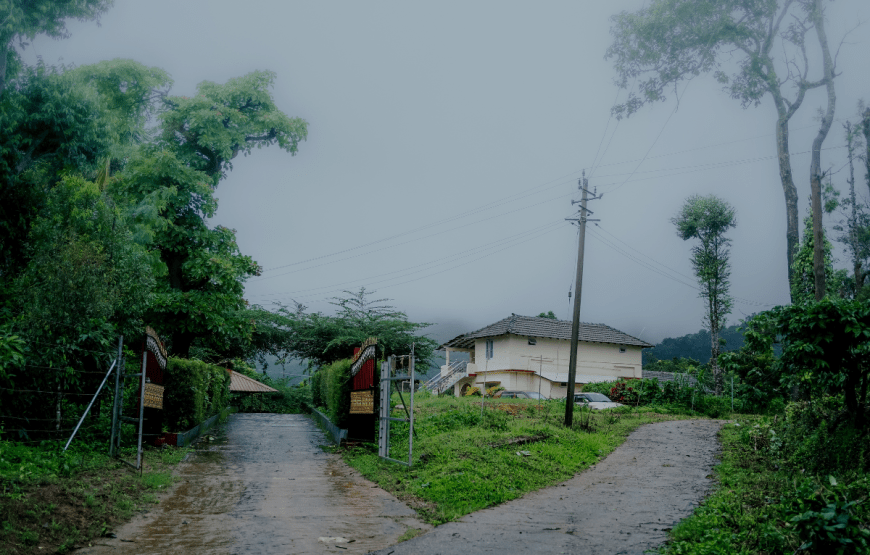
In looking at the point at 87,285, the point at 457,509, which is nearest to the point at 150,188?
the point at 87,285

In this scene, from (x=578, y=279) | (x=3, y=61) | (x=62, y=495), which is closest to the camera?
(x=62, y=495)

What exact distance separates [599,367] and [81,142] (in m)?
34.2

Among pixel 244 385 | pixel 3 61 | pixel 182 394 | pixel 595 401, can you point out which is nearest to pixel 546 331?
pixel 595 401

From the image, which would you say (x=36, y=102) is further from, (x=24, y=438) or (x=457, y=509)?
(x=457, y=509)

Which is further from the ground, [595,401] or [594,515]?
[594,515]

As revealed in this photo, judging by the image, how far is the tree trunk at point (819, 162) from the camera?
16.0 m

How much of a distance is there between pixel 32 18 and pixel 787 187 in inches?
869

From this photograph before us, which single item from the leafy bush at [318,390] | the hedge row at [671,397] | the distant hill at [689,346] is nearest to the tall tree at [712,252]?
the hedge row at [671,397]

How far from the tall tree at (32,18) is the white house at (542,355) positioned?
29.0 metres

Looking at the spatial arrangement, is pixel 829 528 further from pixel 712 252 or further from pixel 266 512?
pixel 712 252

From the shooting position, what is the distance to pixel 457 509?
7887mm

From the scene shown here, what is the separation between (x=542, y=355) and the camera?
3878 centimetres

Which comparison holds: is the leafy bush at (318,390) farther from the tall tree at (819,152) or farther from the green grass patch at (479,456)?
the tall tree at (819,152)

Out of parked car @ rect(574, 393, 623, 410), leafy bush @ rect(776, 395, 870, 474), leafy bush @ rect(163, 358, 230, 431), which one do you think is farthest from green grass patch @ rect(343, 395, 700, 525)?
parked car @ rect(574, 393, 623, 410)
